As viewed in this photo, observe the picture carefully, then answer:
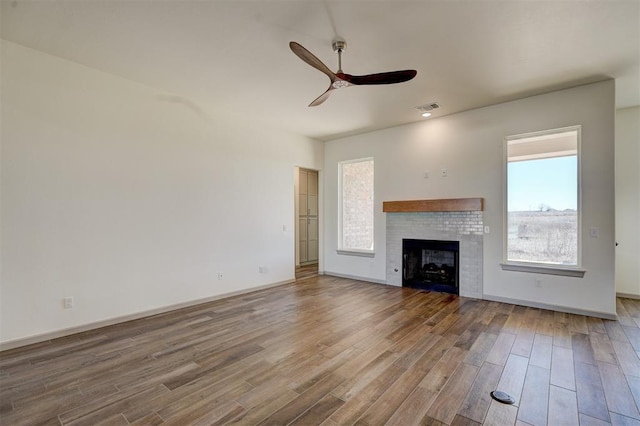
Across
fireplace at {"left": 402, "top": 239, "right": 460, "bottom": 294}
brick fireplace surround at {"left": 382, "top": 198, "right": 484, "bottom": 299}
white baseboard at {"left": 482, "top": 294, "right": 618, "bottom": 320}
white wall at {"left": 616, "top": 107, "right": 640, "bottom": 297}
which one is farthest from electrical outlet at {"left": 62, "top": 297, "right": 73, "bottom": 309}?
white wall at {"left": 616, "top": 107, "right": 640, "bottom": 297}

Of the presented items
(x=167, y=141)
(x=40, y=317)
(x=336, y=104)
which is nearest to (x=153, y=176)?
(x=167, y=141)

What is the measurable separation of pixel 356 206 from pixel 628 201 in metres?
4.47

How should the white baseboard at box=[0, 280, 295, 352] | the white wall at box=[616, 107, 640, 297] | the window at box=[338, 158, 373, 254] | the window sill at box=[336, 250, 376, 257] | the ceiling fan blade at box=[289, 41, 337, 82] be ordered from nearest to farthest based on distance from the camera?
the ceiling fan blade at box=[289, 41, 337, 82]
the white baseboard at box=[0, 280, 295, 352]
the white wall at box=[616, 107, 640, 297]
the window sill at box=[336, 250, 376, 257]
the window at box=[338, 158, 373, 254]

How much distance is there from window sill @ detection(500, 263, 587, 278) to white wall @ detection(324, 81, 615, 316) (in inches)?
2.7

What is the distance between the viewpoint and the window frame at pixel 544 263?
153 inches

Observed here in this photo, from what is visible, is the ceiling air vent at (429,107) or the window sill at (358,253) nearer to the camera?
the ceiling air vent at (429,107)

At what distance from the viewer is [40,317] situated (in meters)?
3.08

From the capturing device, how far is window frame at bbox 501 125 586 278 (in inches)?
153

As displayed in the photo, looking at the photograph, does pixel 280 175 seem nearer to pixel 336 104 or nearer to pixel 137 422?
pixel 336 104

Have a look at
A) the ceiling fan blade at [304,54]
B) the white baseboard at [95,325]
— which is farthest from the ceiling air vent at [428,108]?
the white baseboard at [95,325]

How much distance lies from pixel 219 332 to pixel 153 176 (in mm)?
2253

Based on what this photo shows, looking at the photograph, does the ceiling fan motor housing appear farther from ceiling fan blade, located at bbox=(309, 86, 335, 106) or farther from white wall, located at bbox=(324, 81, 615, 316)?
white wall, located at bbox=(324, 81, 615, 316)

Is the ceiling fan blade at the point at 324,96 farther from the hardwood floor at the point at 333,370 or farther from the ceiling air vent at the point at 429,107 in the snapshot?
the hardwood floor at the point at 333,370

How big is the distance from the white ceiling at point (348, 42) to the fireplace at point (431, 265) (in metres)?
2.46
